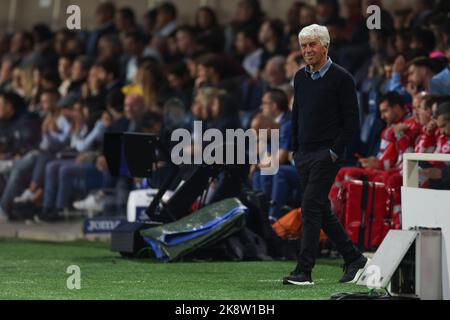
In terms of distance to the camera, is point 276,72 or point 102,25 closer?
point 276,72

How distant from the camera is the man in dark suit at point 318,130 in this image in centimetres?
971

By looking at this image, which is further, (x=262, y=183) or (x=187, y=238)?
(x=262, y=183)

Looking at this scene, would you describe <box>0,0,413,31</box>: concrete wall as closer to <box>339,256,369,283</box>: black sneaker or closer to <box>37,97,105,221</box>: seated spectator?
<box>37,97,105,221</box>: seated spectator

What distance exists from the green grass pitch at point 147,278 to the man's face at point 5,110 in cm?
497

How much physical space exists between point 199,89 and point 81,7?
6.48 m

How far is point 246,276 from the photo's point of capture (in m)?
10.7

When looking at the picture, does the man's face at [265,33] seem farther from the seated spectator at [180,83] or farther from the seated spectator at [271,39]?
the seated spectator at [180,83]

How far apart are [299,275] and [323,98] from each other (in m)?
1.35

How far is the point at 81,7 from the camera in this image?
2189 centimetres

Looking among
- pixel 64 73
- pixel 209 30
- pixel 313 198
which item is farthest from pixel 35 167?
pixel 313 198

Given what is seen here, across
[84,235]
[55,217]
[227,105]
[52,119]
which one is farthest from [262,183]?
[52,119]

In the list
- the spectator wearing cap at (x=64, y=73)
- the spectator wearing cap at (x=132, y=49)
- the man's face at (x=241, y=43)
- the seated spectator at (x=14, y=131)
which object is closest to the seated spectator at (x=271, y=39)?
the man's face at (x=241, y=43)

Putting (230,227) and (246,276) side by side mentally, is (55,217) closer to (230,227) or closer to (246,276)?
(230,227)

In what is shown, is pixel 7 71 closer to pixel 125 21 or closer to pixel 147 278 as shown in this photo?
pixel 125 21
